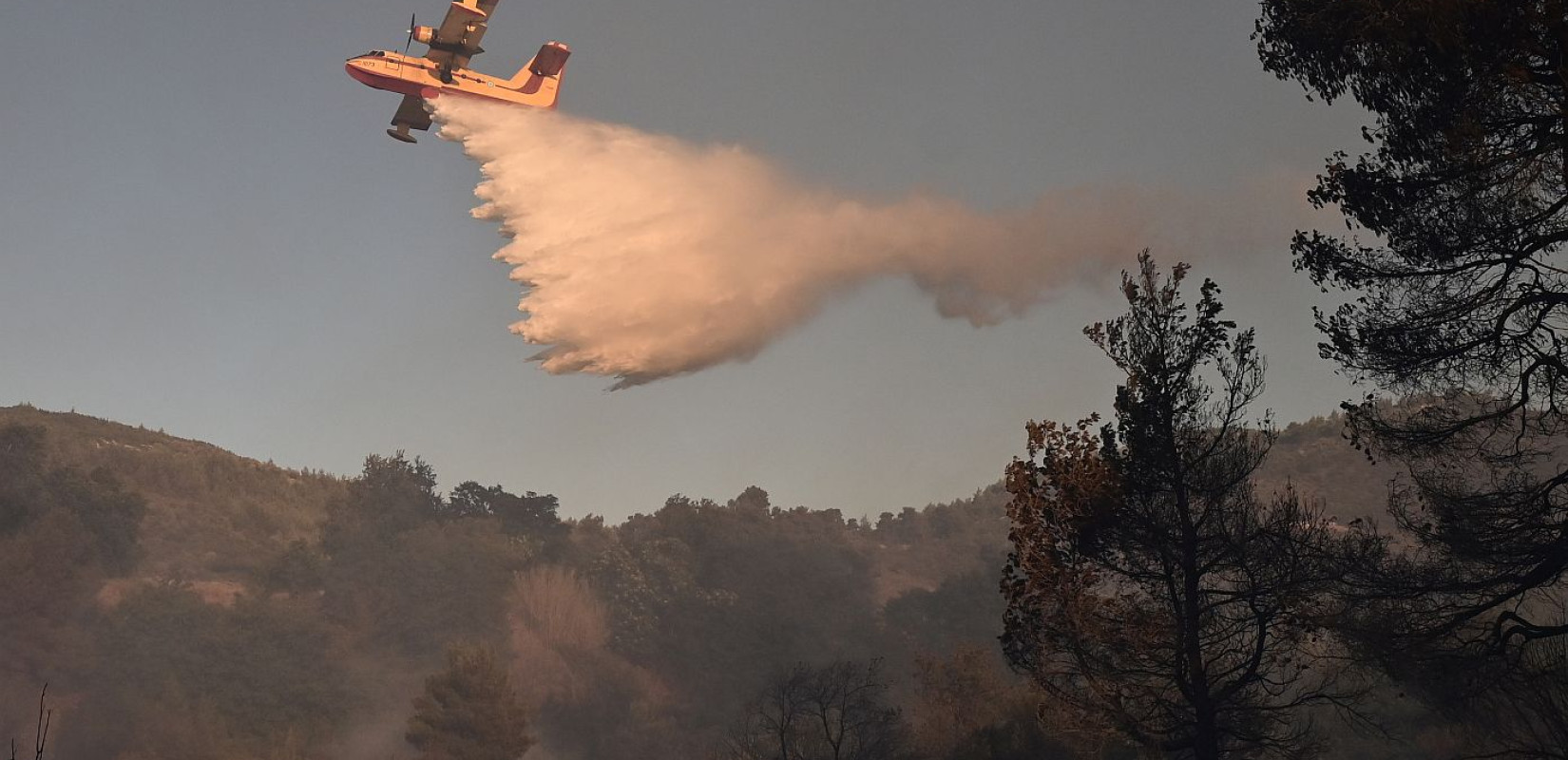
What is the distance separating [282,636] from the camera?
85.9 m

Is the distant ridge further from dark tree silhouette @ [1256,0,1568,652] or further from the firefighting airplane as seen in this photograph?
dark tree silhouette @ [1256,0,1568,652]

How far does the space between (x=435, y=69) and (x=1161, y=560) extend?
38996 millimetres

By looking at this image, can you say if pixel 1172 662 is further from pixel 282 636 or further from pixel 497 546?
pixel 497 546

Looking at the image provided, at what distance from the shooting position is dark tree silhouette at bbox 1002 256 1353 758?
18.0 meters

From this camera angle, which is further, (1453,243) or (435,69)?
(435,69)

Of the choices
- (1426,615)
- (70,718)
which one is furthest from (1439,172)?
(70,718)

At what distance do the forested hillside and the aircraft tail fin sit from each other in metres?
28.0

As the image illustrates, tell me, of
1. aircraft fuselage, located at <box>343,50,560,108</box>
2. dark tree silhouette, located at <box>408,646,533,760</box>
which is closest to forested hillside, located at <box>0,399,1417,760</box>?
dark tree silhouette, located at <box>408,646,533,760</box>

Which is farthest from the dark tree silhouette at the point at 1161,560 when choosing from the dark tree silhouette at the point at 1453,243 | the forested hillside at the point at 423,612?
the forested hillside at the point at 423,612

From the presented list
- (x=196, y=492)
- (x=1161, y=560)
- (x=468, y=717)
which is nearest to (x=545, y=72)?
(x=468, y=717)

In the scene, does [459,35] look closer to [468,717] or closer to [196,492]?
[468,717]

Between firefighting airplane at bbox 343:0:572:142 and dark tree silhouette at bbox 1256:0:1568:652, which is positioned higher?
firefighting airplane at bbox 343:0:572:142

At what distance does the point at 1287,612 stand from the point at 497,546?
9268cm

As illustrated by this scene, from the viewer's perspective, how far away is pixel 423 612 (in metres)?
92.6
